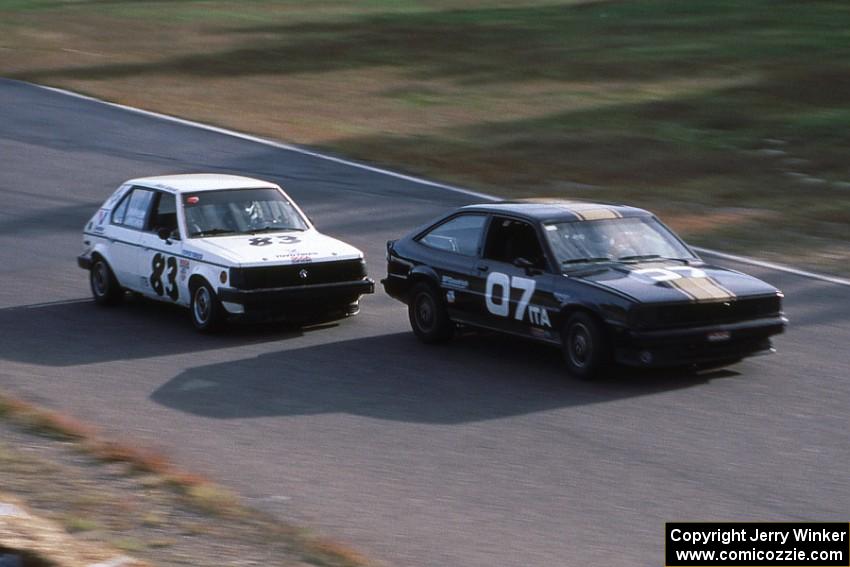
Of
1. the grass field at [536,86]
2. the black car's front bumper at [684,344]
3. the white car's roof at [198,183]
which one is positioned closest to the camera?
the black car's front bumper at [684,344]

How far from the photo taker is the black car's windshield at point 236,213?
1366 centimetres

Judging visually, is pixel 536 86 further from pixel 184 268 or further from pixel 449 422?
pixel 449 422

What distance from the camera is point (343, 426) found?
9750mm

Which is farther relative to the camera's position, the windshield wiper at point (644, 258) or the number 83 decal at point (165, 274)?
the number 83 decal at point (165, 274)

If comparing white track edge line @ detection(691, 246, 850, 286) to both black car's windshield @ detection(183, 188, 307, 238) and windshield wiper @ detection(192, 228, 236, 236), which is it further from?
windshield wiper @ detection(192, 228, 236, 236)

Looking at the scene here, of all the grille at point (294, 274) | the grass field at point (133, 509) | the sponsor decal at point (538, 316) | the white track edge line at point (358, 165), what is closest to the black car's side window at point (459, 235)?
the grille at point (294, 274)

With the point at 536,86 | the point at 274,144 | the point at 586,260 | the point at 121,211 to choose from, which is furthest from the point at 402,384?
the point at 536,86

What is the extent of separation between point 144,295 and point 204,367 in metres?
2.71

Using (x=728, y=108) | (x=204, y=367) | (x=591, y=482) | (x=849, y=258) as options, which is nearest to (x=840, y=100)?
(x=728, y=108)

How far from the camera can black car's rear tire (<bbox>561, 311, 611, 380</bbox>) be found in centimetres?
1079

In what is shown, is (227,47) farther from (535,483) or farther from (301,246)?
(535,483)

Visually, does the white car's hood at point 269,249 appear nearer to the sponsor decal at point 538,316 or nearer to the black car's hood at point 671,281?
the sponsor decal at point 538,316

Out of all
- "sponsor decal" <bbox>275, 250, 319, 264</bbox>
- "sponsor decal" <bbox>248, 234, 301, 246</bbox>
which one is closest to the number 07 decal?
"sponsor decal" <bbox>275, 250, 319, 264</bbox>

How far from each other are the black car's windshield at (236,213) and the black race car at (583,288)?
1372mm
